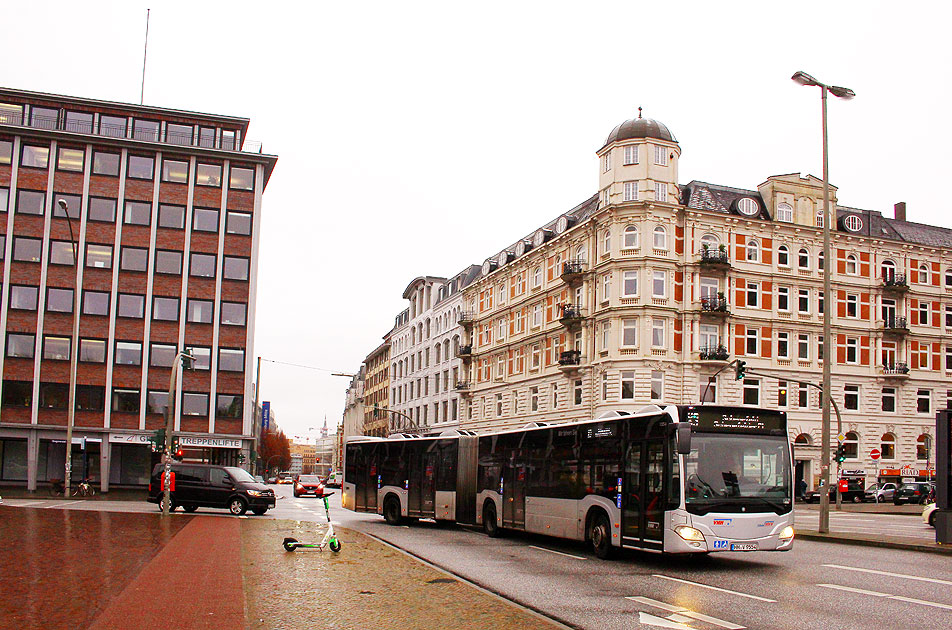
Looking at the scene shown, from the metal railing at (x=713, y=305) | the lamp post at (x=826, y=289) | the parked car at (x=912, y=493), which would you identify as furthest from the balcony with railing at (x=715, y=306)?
the lamp post at (x=826, y=289)

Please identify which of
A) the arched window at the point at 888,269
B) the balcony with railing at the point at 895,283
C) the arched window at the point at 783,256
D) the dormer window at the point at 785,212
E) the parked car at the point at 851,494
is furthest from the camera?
the arched window at the point at 888,269

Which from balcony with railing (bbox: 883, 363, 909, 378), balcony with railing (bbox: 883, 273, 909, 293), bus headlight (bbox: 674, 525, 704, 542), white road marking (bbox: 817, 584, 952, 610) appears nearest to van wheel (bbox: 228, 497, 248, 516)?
bus headlight (bbox: 674, 525, 704, 542)

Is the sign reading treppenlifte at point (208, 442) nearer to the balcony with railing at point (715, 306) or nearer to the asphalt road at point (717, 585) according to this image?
the balcony with railing at point (715, 306)

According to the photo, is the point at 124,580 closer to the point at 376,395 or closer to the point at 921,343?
the point at 921,343

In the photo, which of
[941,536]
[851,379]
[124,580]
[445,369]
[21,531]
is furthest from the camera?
[445,369]

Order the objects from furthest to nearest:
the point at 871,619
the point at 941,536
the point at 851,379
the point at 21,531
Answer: the point at 851,379, the point at 21,531, the point at 941,536, the point at 871,619

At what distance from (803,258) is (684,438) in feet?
143

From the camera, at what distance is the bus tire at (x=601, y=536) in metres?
17.8

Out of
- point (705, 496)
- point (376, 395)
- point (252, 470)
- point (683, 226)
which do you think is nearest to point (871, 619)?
point (705, 496)

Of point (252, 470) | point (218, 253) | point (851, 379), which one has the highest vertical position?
point (218, 253)

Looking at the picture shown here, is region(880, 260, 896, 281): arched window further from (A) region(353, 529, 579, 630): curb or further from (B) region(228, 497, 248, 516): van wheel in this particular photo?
(A) region(353, 529, 579, 630): curb

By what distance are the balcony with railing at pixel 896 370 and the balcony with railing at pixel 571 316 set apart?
1913 centimetres

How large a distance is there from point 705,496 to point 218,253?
4702 centimetres

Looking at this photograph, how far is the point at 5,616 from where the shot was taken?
927cm
